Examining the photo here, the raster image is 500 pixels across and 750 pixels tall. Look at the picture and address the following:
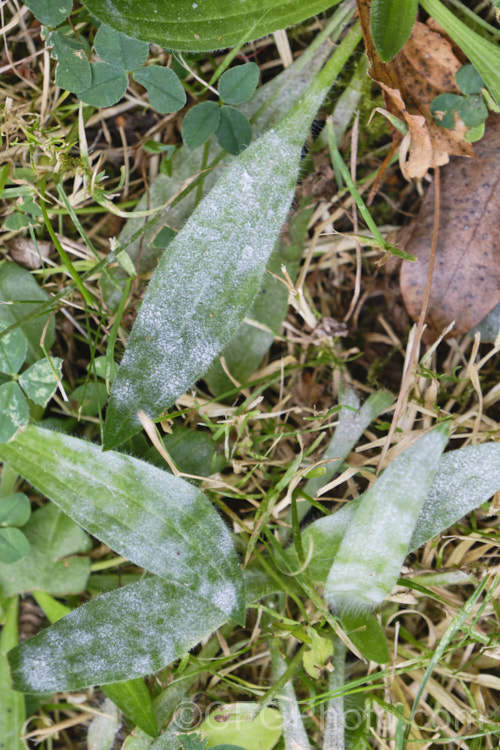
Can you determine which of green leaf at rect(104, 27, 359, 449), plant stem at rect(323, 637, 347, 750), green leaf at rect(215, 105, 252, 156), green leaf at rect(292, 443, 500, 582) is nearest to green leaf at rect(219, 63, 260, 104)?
green leaf at rect(215, 105, 252, 156)

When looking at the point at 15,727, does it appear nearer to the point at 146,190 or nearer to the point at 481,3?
the point at 146,190

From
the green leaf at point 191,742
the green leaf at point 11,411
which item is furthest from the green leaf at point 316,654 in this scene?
the green leaf at point 11,411

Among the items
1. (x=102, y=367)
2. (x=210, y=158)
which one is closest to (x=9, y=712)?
(x=102, y=367)

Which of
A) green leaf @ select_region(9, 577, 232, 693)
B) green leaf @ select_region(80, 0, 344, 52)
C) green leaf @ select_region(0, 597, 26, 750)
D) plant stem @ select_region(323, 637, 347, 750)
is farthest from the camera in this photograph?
green leaf @ select_region(0, 597, 26, 750)

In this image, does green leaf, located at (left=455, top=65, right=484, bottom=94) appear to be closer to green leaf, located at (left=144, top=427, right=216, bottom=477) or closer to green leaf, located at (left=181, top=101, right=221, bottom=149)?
green leaf, located at (left=181, top=101, right=221, bottom=149)

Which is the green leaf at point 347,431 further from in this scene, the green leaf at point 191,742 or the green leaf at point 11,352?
the green leaf at point 11,352
